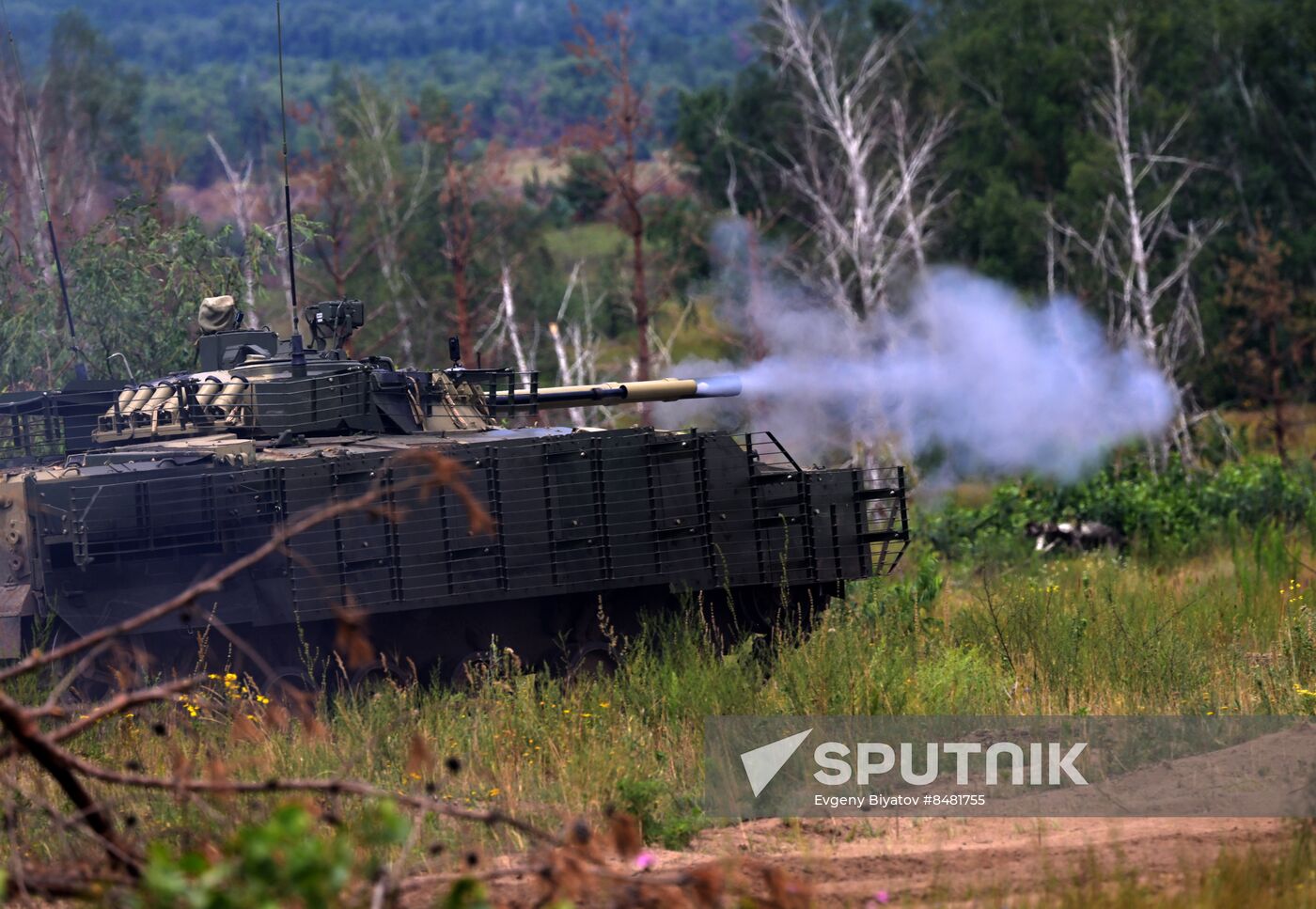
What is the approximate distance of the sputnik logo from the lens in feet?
28.8

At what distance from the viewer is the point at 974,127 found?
34.1 meters

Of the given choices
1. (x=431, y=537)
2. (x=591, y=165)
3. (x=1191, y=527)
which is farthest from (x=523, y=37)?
(x=431, y=537)

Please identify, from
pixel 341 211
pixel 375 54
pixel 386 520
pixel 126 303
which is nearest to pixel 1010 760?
pixel 386 520

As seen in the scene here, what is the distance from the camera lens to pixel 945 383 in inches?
717

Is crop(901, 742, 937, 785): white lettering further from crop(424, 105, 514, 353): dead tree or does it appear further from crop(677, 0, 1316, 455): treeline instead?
crop(677, 0, 1316, 455): treeline

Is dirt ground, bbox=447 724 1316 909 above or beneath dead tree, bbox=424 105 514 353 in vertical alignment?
beneath

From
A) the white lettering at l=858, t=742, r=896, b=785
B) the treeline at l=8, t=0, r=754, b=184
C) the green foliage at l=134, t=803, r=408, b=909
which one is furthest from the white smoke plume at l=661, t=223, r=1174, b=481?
the treeline at l=8, t=0, r=754, b=184

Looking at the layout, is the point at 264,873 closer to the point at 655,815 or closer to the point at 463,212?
the point at 655,815

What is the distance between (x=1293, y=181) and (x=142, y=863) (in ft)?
110

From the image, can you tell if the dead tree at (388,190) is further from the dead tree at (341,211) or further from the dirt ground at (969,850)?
the dirt ground at (969,850)

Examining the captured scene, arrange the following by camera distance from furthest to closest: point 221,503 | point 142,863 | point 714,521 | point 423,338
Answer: point 423,338 < point 714,521 < point 221,503 < point 142,863

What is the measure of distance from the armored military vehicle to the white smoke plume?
207 inches

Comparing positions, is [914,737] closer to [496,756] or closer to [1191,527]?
[496,756]

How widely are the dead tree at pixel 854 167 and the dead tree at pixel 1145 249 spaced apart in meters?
2.53
